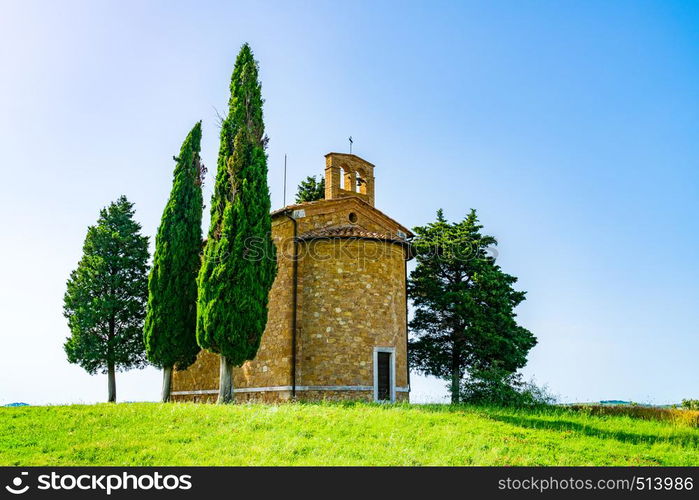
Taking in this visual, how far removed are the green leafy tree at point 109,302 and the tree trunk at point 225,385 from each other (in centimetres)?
833

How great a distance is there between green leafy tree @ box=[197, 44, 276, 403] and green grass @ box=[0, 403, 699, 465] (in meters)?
2.41

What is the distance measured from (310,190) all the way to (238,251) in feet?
43.1

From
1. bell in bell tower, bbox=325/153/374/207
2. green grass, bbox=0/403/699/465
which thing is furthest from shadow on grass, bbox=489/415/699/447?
bell in bell tower, bbox=325/153/374/207

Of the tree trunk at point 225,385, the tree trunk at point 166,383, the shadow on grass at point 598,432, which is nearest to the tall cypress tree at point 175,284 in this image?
the tree trunk at point 166,383

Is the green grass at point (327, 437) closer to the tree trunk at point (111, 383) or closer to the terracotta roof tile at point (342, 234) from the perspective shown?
the terracotta roof tile at point (342, 234)

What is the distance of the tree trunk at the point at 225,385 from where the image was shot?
719 inches

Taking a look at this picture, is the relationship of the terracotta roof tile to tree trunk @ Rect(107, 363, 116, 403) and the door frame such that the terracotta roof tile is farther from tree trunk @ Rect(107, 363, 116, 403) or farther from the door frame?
tree trunk @ Rect(107, 363, 116, 403)

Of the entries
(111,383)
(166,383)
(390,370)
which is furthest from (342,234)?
(111,383)

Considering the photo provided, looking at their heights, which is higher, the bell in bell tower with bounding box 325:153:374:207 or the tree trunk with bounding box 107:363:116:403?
the bell in bell tower with bounding box 325:153:374:207

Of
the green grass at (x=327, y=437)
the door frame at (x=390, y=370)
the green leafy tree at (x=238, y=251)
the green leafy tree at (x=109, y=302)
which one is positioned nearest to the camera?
the green grass at (x=327, y=437)

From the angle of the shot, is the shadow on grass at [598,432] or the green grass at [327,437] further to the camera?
the shadow on grass at [598,432]

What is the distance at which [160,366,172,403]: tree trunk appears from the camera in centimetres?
2148

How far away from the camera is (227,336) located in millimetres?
18109

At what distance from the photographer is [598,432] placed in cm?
1473
